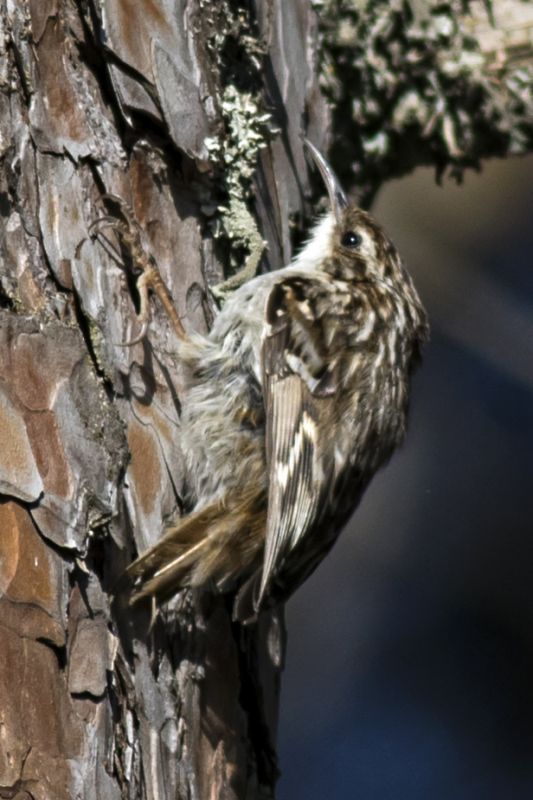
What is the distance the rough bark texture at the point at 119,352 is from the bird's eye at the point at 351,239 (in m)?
0.13

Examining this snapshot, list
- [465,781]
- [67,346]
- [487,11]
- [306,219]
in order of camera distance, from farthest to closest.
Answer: [465,781], [487,11], [306,219], [67,346]

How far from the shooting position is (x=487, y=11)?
3.38 metres

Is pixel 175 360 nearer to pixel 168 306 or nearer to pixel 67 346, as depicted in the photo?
pixel 168 306

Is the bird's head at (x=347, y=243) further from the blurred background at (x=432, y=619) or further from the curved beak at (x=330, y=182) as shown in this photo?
the blurred background at (x=432, y=619)

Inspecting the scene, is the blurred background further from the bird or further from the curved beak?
the bird

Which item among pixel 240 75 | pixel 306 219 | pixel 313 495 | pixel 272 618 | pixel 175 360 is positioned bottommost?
pixel 272 618

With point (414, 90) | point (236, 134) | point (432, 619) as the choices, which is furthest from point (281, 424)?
point (432, 619)

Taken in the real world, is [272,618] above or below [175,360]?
below

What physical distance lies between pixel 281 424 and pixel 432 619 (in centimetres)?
328

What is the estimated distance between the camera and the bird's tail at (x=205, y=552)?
2207 millimetres

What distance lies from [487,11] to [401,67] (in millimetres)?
218

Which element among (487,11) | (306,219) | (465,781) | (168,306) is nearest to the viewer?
(168,306)

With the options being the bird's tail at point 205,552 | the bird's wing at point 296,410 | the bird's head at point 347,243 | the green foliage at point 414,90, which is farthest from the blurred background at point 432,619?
the bird's tail at point 205,552

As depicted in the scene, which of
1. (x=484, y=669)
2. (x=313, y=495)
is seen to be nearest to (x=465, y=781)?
(x=484, y=669)
